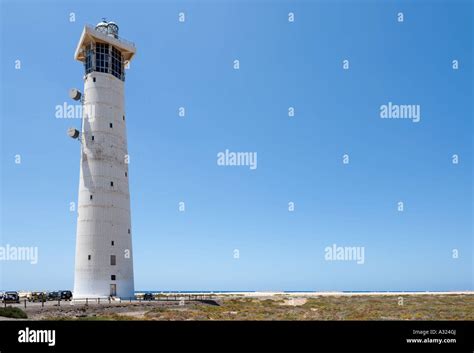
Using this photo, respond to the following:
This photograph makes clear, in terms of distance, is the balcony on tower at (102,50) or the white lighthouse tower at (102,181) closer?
the white lighthouse tower at (102,181)

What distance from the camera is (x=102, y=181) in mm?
51812

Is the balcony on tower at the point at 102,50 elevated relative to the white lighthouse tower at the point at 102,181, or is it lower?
elevated

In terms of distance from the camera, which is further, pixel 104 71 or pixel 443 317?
pixel 104 71

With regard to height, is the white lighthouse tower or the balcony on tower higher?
the balcony on tower

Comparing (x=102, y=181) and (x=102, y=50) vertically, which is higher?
(x=102, y=50)

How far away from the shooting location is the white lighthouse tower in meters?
50.2

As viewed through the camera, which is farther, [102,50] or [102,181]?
[102,50]

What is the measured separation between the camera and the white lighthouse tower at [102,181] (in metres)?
50.2
